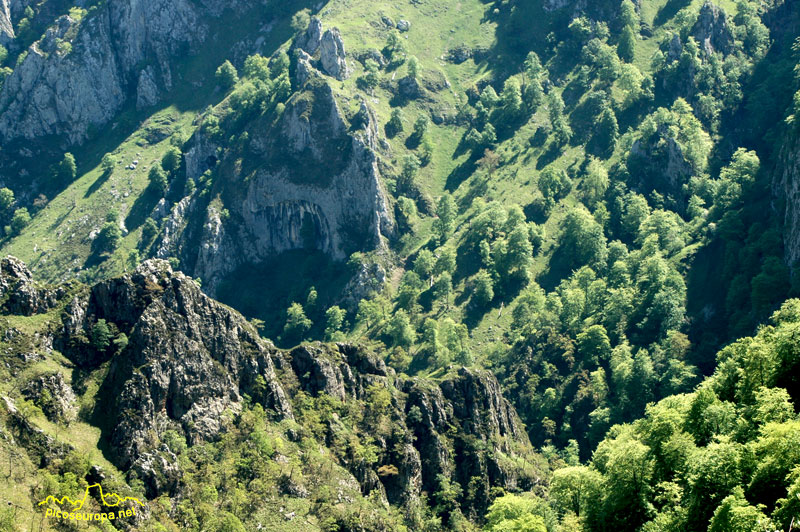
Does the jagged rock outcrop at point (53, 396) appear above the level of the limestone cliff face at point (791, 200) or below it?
below

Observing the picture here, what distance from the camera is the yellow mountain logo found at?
9725cm

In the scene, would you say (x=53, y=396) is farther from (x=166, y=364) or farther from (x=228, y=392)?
(x=228, y=392)

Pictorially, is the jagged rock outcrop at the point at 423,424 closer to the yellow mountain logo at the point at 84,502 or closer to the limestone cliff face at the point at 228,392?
the limestone cliff face at the point at 228,392

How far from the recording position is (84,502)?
101125 mm

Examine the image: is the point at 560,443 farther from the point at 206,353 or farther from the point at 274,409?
the point at 206,353

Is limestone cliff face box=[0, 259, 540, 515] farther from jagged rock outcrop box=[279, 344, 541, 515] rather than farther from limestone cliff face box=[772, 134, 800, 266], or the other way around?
limestone cliff face box=[772, 134, 800, 266]

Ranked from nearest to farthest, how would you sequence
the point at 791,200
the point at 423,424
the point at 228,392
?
the point at 228,392
the point at 423,424
the point at 791,200

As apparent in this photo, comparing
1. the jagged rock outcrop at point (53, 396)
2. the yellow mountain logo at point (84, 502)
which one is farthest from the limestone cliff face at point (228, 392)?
the yellow mountain logo at point (84, 502)

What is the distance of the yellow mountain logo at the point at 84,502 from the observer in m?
97.2

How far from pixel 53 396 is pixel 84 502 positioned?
16672 millimetres

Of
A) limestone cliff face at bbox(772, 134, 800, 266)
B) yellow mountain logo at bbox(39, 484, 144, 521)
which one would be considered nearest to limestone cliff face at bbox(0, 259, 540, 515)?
yellow mountain logo at bbox(39, 484, 144, 521)

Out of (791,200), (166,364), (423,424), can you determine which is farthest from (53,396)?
(791,200)

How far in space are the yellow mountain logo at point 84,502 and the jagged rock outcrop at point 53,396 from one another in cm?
1208

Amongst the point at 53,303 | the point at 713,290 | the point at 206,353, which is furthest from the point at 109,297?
the point at 713,290
